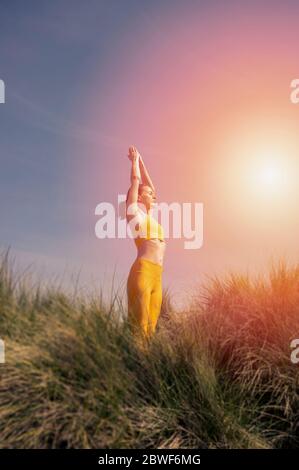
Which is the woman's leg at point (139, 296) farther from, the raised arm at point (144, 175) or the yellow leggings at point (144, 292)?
the raised arm at point (144, 175)

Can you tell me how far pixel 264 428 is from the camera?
168 inches

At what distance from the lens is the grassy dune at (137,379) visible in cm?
349

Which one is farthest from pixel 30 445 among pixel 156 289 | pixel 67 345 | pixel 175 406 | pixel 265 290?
pixel 265 290

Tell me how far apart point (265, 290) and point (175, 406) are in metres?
2.10

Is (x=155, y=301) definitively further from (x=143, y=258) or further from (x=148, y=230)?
(x=148, y=230)

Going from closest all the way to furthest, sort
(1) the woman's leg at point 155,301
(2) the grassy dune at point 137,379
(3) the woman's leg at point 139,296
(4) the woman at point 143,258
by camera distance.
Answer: (2) the grassy dune at point 137,379
(3) the woman's leg at point 139,296
(4) the woman at point 143,258
(1) the woman's leg at point 155,301

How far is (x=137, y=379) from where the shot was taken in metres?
3.93

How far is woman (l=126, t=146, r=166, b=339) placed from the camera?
515 centimetres

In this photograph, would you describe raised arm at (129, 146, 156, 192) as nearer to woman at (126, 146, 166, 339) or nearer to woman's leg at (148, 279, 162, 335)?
woman at (126, 146, 166, 339)

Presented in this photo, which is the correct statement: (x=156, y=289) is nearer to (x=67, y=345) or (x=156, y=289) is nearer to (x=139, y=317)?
(x=139, y=317)

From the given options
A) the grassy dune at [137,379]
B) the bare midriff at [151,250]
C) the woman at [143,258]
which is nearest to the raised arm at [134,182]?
the woman at [143,258]

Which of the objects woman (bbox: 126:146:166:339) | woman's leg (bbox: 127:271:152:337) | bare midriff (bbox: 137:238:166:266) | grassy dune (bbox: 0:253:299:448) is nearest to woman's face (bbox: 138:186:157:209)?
woman (bbox: 126:146:166:339)

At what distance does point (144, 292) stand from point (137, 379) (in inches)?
52.8

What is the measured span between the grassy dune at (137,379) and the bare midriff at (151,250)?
2.54 feet
